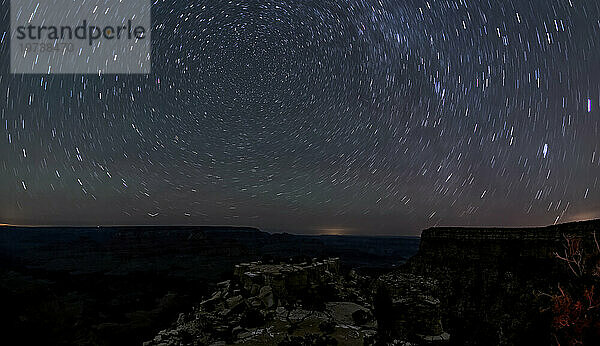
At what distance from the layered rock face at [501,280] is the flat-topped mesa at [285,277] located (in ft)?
51.6

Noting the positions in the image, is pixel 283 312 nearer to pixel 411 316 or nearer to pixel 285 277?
pixel 285 277

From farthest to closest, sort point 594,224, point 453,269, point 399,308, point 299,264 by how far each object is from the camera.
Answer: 1. point 453,269
2. point 594,224
3. point 399,308
4. point 299,264

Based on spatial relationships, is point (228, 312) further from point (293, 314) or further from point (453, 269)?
point (453, 269)

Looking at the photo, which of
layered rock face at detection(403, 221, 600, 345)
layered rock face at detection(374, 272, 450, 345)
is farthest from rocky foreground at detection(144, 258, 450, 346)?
layered rock face at detection(403, 221, 600, 345)

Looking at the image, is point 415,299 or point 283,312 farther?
point 415,299

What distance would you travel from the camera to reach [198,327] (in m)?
10.3

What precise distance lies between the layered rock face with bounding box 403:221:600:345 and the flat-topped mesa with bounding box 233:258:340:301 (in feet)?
51.6

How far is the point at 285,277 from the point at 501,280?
83.5 ft

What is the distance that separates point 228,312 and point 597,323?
16.6 metres

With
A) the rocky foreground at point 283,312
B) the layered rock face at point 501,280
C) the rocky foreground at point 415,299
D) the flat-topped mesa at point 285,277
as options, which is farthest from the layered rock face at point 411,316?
the flat-topped mesa at point 285,277

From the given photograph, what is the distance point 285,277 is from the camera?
38.2ft

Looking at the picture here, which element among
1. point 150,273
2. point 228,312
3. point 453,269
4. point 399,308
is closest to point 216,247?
point 150,273

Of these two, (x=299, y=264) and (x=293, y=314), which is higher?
(x=299, y=264)

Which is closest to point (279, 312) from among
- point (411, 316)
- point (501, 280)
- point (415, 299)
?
point (411, 316)
